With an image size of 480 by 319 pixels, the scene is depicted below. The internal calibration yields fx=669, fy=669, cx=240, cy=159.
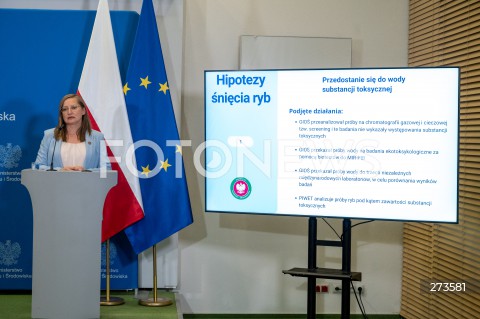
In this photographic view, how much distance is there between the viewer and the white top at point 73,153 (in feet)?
14.9

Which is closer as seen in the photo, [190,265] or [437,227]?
[437,227]

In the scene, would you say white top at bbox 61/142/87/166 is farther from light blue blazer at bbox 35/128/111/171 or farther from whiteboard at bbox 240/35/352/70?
whiteboard at bbox 240/35/352/70

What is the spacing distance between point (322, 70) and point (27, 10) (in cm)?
236

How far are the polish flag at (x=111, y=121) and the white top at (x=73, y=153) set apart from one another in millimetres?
326

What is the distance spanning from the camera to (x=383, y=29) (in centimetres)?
561

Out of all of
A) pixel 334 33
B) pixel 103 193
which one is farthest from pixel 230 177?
pixel 334 33

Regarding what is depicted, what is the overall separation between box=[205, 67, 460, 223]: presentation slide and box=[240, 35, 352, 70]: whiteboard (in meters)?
0.90

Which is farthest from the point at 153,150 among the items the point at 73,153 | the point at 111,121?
the point at 73,153

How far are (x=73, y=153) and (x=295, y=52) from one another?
202cm

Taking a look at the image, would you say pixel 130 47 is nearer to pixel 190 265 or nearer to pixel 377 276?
pixel 190 265

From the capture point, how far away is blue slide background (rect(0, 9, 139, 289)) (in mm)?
5094

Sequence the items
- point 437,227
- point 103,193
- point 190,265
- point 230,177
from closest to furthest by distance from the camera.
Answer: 1. point 103,193
2. point 230,177
3. point 437,227
4. point 190,265

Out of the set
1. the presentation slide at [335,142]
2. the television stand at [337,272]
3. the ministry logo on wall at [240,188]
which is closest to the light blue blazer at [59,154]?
the presentation slide at [335,142]

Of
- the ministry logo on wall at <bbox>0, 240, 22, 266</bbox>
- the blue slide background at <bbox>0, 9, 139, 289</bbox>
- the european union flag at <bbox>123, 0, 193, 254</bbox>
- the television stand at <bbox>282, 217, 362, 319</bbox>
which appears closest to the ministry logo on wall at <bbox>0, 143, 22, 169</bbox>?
the blue slide background at <bbox>0, 9, 139, 289</bbox>
